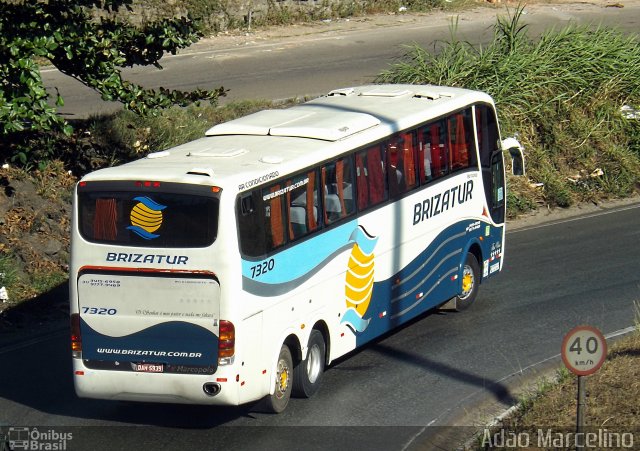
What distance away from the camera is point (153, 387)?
11070mm

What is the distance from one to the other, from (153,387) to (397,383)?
10.6ft

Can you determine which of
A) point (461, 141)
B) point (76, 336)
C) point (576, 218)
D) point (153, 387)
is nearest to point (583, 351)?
point (153, 387)

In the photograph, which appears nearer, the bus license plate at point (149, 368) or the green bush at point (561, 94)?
the bus license plate at point (149, 368)

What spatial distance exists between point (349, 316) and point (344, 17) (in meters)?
24.1

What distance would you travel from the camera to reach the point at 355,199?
13.2 meters

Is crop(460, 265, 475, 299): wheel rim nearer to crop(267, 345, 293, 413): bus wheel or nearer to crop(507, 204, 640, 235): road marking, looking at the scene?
crop(267, 345, 293, 413): bus wheel

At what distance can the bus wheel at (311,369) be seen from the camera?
12273 mm

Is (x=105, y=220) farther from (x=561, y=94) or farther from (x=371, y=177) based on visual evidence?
(x=561, y=94)

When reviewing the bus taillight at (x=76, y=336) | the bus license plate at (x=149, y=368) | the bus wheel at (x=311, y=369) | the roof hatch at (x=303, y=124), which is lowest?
the bus wheel at (x=311, y=369)

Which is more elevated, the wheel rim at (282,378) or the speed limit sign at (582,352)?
the speed limit sign at (582,352)

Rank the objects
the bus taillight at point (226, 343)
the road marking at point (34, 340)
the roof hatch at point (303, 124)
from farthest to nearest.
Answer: the road marking at point (34, 340)
the roof hatch at point (303, 124)
the bus taillight at point (226, 343)

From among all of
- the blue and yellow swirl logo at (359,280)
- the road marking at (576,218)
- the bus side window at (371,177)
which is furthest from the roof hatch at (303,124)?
the road marking at (576,218)

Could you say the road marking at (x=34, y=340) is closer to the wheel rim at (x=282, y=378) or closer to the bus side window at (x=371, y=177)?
the wheel rim at (x=282, y=378)

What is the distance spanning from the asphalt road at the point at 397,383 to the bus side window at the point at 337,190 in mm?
2023
